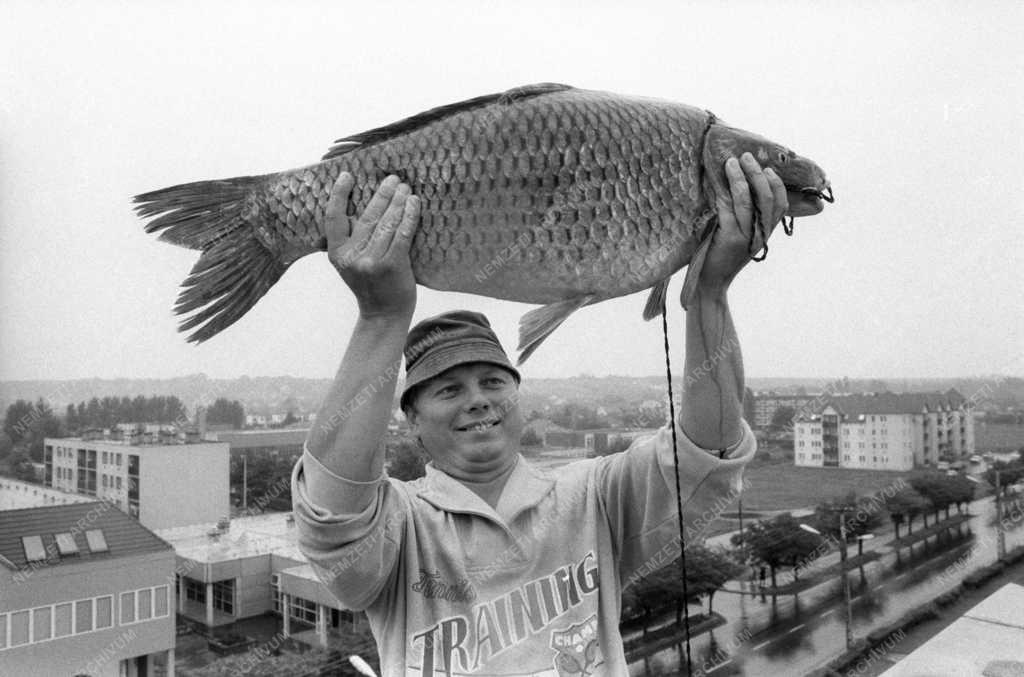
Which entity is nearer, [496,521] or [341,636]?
[496,521]

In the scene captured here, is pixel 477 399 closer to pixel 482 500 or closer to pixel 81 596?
pixel 482 500

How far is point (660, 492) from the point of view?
34.3 inches

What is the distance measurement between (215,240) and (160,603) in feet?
11.6

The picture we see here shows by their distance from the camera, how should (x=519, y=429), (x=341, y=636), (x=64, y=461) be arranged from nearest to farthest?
(x=519, y=429), (x=341, y=636), (x=64, y=461)

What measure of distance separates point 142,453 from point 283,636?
61.5 inches

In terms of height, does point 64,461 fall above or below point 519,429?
below

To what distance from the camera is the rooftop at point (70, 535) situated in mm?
3377

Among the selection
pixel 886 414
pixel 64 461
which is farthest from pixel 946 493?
pixel 64 461

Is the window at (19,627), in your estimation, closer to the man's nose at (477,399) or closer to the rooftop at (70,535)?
the rooftop at (70,535)

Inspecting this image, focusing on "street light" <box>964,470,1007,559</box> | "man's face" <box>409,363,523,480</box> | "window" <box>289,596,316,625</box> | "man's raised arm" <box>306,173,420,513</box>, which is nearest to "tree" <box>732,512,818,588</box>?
"street light" <box>964,470,1007,559</box>

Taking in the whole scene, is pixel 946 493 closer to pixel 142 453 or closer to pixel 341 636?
pixel 341 636

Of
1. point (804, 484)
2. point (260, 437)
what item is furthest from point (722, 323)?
point (804, 484)

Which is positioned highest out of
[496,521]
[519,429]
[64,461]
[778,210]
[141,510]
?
[778,210]

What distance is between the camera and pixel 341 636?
14.3ft
